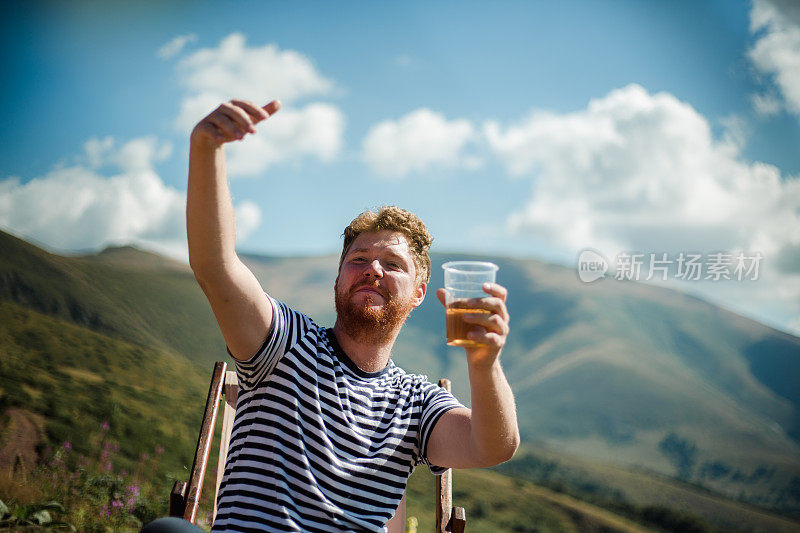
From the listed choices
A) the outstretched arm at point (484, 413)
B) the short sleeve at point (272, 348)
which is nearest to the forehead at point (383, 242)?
the short sleeve at point (272, 348)

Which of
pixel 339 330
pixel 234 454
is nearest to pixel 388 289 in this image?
pixel 339 330

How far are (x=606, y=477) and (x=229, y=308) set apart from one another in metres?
14.6

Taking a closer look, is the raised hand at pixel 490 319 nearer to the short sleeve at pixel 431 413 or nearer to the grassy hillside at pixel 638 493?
the short sleeve at pixel 431 413

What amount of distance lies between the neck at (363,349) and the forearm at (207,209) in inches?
27.7

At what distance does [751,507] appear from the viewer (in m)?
14.0

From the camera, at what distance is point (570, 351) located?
2556cm

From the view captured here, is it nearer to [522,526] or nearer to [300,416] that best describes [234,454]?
[300,416]

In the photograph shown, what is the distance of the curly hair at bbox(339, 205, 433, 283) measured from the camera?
226 centimetres

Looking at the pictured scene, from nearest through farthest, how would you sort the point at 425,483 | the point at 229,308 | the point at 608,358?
1. the point at 229,308
2. the point at 425,483
3. the point at 608,358

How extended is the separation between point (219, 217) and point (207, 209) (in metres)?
0.04

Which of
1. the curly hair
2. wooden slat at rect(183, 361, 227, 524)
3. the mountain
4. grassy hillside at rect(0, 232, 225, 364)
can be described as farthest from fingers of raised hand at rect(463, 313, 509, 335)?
grassy hillside at rect(0, 232, 225, 364)

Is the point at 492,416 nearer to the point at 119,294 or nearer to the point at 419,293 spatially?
the point at 419,293

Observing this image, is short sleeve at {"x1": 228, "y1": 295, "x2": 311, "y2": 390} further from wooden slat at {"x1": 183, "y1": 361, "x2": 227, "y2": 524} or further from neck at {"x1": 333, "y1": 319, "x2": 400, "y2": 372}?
wooden slat at {"x1": 183, "y1": 361, "x2": 227, "y2": 524}

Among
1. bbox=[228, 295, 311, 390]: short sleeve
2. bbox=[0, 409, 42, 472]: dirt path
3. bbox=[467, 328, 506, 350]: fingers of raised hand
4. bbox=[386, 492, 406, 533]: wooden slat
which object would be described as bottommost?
bbox=[0, 409, 42, 472]: dirt path
